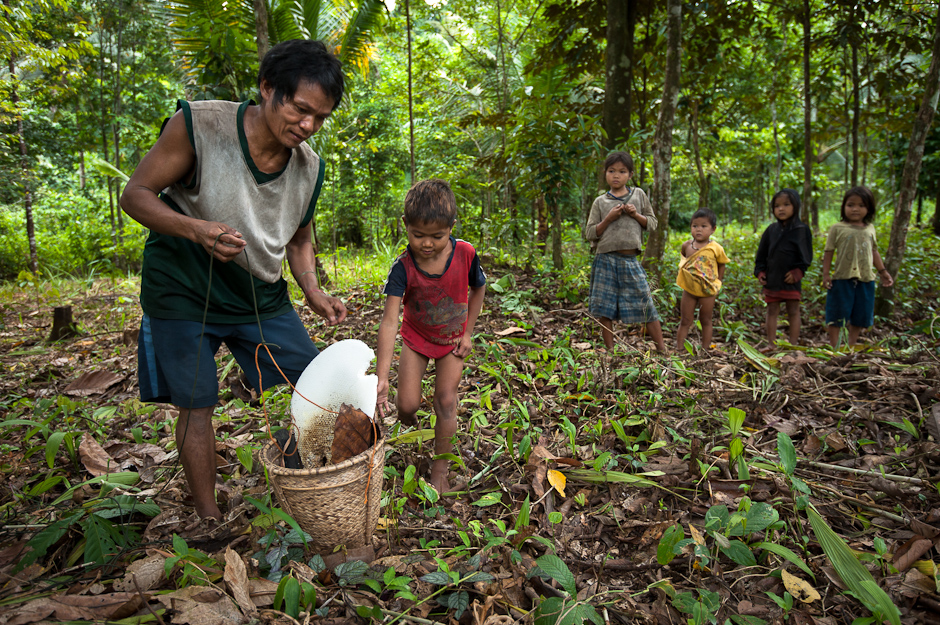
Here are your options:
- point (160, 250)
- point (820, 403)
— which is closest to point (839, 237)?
point (820, 403)

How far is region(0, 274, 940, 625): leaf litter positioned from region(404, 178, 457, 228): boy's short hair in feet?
3.63

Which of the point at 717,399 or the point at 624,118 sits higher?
the point at 624,118

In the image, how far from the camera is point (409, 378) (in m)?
2.49

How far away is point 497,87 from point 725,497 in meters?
9.24

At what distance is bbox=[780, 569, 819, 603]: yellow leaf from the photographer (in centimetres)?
169

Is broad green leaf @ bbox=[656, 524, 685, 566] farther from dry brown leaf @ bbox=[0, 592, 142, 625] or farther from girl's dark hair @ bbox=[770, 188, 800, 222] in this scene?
girl's dark hair @ bbox=[770, 188, 800, 222]

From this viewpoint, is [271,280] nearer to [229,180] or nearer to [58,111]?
[229,180]

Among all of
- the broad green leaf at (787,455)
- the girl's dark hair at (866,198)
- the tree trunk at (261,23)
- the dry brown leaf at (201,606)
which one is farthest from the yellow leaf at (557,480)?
the tree trunk at (261,23)

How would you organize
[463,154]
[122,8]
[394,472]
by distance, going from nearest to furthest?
[394,472], [122,8], [463,154]

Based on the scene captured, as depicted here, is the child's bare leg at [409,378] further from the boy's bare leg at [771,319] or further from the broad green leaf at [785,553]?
the boy's bare leg at [771,319]

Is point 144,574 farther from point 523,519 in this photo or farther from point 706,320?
point 706,320

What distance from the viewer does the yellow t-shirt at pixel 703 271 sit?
13.8 ft

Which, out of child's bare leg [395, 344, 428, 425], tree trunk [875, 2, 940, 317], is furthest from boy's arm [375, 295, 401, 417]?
tree trunk [875, 2, 940, 317]

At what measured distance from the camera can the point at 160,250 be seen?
6.23 ft
